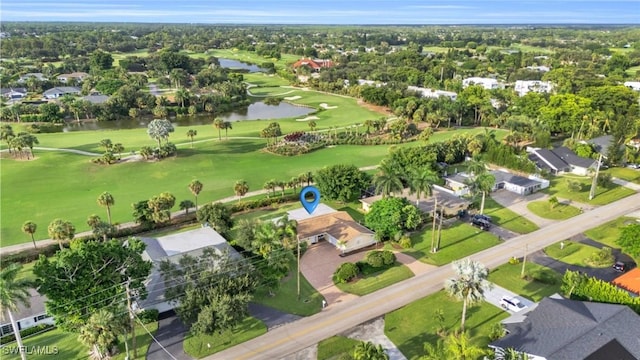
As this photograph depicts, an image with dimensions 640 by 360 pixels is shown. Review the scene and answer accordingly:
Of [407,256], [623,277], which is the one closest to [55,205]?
[407,256]

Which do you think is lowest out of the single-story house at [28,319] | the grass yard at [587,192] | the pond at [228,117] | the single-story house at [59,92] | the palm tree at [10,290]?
the pond at [228,117]

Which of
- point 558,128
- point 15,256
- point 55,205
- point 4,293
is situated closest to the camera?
point 4,293

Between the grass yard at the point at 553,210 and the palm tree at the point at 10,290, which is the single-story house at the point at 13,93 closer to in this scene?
the palm tree at the point at 10,290

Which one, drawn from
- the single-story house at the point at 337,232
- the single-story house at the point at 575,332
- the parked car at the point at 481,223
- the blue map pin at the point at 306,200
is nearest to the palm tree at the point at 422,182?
the parked car at the point at 481,223

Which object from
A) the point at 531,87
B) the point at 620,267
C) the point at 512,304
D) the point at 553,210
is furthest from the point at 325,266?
the point at 531,87

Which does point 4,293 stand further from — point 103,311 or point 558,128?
point 558,128

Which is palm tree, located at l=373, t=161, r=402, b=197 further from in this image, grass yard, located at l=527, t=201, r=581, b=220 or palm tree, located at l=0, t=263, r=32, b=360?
palm tree, located at l=0, t=263, r=32, b=360
